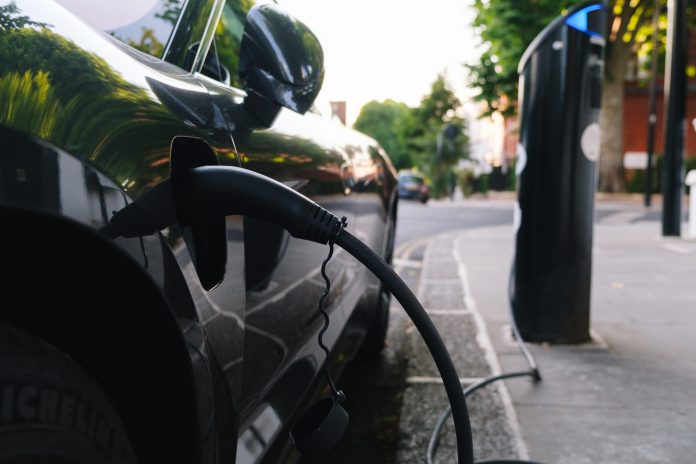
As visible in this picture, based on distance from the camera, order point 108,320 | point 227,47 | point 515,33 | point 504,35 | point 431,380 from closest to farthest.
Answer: point 108,320, point 227,47, point 431,380, point 515,33, point 504,35

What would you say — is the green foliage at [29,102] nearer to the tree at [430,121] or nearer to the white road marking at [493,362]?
the white road marking at [493,362]

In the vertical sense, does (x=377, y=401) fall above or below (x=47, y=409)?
below

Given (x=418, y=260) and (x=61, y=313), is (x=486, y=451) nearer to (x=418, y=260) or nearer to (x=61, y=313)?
(x=61, y=313)

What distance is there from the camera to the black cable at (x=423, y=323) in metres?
1.42

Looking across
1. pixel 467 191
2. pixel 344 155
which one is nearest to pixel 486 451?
pixel 344 155

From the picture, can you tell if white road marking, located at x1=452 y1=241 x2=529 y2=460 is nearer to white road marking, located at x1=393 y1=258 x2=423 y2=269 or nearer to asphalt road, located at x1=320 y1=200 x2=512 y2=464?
asphalt road, located at x1=320 y1=200 x2=512 y2=464

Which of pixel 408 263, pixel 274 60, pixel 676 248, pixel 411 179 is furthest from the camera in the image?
pixel 411 179

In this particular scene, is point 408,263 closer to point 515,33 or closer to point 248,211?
point 248,211

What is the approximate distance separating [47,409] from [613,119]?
1103 inches

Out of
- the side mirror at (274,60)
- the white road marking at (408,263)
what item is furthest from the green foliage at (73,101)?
the white road marking at (408,263)

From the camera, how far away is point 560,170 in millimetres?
3844

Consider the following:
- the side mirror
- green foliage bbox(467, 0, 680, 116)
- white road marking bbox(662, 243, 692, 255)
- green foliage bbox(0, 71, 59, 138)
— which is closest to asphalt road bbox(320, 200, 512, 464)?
the side mirror

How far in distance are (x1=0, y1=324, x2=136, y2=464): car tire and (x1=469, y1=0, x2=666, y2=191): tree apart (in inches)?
871

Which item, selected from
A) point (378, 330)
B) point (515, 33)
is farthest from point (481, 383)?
point (515, 33)
